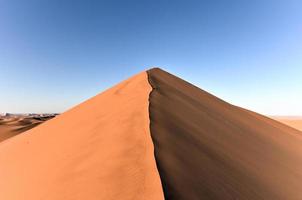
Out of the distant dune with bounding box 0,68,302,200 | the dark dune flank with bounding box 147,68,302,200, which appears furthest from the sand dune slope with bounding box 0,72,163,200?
the dark dune flank with bounding box 147,68,302,200

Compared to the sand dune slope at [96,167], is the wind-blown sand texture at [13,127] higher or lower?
higher

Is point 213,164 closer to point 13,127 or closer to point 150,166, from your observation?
point 150,166

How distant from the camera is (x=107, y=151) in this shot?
4305mm

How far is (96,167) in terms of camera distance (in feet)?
12.6

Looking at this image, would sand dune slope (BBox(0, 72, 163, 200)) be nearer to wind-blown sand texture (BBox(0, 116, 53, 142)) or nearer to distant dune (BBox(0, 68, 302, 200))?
distant dune (BBox(0, 68, 302, 200))

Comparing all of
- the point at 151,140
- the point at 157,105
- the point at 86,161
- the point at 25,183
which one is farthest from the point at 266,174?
the point at 25,183

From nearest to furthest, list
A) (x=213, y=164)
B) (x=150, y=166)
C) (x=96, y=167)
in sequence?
(x=150, y=166) → (x=96, y=167) → (x=213, y=164)

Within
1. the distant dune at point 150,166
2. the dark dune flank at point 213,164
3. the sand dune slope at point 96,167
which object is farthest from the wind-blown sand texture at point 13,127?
the dark dune flank at point 213,164

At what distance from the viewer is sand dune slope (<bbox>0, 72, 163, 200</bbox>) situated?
308 cm

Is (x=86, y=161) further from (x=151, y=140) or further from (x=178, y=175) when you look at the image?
(x=178, y=175)

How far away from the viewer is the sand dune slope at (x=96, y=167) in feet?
10.1

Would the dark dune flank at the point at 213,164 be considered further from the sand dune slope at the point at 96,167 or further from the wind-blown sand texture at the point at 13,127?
the wind-blown sand texture at the point at 13,127

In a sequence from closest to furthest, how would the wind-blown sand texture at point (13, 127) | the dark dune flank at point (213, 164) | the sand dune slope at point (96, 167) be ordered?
1. the sand dune slope at point (96, 167)
2. the dark dune flank at point (213, 164)
3. the wind-blown sand texture at point (13, 127)

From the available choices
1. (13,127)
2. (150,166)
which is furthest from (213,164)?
(13,127)
